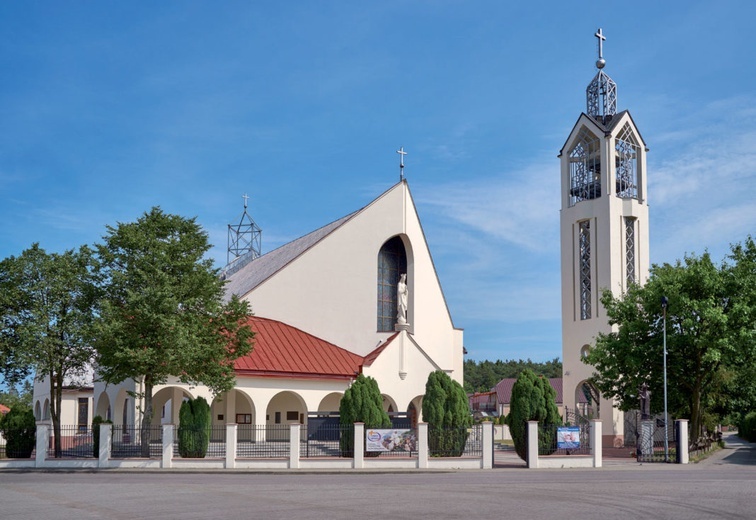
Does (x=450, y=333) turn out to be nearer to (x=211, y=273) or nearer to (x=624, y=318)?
(x=624, y=318)

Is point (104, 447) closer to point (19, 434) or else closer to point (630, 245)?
point (19, 434)

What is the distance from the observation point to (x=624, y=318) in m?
36.5

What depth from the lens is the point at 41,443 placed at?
28688 millimetres

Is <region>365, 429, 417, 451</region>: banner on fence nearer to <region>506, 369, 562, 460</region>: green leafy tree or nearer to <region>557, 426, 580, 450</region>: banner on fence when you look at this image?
<region>506, 369, 562, 460</region>: green leafy tree

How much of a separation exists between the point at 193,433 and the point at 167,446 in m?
1.06

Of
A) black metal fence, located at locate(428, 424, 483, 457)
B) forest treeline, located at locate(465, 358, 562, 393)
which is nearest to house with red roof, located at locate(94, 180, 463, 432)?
black metal fence, located at locate(428, 424, 483, 457)

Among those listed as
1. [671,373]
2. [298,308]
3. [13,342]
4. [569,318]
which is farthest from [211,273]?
[569,318]

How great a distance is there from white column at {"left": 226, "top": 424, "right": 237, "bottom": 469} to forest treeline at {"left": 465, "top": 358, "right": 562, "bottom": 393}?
320 ft

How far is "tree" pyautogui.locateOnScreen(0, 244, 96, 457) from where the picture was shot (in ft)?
98.5

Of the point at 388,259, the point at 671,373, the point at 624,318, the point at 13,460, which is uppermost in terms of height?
the point at 388,259

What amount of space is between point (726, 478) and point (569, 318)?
78.2 feet

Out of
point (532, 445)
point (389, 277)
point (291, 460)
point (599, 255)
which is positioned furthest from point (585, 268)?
point (291, 460)

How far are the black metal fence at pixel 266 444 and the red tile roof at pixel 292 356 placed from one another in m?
7.03

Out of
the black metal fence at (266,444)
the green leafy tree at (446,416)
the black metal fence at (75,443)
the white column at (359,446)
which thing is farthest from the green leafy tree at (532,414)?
the black metal fence at (75,443)
